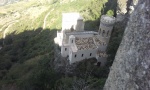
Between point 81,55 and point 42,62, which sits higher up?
point 81,55

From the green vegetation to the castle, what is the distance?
133 cm

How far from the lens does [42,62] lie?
39.5 m

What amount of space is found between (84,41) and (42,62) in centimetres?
1040

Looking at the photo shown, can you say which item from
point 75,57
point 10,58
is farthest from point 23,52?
point 75,57

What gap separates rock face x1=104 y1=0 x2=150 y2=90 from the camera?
17.1 feet

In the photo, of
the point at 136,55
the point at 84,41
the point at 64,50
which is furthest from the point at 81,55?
the point at 136,55

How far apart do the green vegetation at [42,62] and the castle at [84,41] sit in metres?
1.33

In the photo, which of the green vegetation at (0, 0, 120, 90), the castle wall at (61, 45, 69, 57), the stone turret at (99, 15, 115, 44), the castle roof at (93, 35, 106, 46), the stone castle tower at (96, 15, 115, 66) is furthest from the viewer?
the castle wall at (61, 45, 69, 57)

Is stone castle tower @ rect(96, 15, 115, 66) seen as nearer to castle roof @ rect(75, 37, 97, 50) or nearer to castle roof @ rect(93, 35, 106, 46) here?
castle roof @ rect(93, 35, 106, 46)

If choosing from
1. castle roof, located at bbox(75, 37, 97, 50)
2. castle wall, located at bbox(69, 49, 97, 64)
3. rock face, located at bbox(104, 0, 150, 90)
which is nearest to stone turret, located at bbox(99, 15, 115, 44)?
castle roof, located at bbox(75, 37, 97, 50)

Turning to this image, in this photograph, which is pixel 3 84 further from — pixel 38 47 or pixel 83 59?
pixel 38 47

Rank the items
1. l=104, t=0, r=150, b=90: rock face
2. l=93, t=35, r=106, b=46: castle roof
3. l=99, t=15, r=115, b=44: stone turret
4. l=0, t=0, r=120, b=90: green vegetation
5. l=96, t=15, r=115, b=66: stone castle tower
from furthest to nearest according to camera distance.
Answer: l=93, t=35, r=106, b=46: castle roof < l=96, t=15, r=115, b=66: stone castle tower < l=99, t=15, r=115, b=44: stone turret < l=0, t=0, r=120, b=90: green vegetation < l=104, t=0, r=150, b=90: rock face

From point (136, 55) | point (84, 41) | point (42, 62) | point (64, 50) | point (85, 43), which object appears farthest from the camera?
point (42, 62)

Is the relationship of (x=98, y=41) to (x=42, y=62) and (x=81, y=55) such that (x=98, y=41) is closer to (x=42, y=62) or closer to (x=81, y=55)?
(x=81, y=55)
